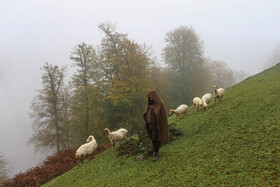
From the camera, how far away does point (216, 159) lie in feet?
13.4

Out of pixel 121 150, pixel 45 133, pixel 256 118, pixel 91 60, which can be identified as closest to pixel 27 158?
pixel 45 133

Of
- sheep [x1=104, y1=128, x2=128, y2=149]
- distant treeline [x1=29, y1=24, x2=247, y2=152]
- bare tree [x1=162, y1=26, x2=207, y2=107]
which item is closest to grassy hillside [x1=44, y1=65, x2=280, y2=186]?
sheep [x1=104, y1=128, x2=128, y2=149]

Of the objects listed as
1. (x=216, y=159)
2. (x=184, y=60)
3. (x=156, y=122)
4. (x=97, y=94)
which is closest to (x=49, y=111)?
(x=97, y=94)

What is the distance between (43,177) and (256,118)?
448 inches

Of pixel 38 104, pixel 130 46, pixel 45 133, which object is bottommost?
pixel 45 133

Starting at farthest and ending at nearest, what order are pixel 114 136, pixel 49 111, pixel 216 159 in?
pixel 49 111
pixel 114 136
pixel 216 159

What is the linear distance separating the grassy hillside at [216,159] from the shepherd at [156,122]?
2.01 feet

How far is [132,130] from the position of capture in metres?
20.9

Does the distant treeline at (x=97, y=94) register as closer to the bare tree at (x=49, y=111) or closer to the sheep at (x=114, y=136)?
the bare tree at (x=49, y=111)

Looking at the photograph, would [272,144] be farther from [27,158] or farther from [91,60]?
[27,158]

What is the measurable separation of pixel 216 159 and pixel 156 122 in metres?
2.14

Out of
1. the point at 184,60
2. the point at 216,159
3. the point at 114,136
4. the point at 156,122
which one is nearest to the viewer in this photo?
the point at 216,159

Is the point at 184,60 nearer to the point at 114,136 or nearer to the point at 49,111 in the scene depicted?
the point at 49,111

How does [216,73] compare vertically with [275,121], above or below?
above
